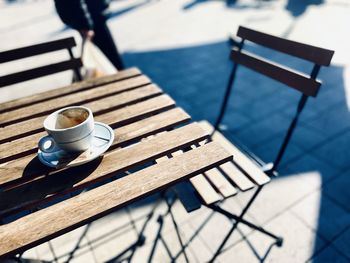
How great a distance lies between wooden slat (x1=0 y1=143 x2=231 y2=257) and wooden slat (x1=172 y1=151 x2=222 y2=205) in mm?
401

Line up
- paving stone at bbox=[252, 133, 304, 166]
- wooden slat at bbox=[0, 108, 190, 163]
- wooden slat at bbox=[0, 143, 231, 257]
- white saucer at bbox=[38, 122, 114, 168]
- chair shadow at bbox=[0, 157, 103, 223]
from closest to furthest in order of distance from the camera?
wooden slat at bbox=[0, 143, 231, 257], chair shadow at bbox=[0, 157, 103, 223], white saucer at bbox=[38, 122, 114, 168], wooden slat at bbox=[0, 108, 190, 163], paving stone at bbox=[252, 133, 304, 166]

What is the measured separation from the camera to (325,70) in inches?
183

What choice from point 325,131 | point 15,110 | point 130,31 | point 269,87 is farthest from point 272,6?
point 15,110

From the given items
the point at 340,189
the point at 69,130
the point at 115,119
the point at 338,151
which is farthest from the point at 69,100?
the point at 338,151

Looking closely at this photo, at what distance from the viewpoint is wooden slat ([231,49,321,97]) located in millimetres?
1781

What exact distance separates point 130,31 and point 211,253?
21.2 feet

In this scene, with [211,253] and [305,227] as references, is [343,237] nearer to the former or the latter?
[305,227]

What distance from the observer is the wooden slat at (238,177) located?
5.80 feet

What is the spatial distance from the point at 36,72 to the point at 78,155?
1.35m

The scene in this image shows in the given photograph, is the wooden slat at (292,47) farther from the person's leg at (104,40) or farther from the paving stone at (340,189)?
the person's leg at (104,40)

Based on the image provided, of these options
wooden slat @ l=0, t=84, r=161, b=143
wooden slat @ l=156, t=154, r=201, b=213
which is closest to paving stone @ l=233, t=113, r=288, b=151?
wooden slat @ l=156, t=154, r=201, b=213

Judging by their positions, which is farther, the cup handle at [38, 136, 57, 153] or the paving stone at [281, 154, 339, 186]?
the paving stone at [281, 154, 339, 186]

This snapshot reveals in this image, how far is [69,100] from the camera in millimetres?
1934

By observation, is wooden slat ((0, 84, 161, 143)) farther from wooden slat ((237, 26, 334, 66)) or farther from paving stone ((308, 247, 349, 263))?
paving stone ((308, 247, 349, 263))
